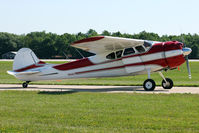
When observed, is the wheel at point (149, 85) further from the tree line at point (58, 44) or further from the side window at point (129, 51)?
the tree line at point (58, 44)

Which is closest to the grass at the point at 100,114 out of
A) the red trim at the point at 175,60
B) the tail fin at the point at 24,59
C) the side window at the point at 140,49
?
the red trim at the point at 175,60

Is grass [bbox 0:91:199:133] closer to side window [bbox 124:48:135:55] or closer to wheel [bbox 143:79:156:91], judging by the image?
wheel [bbox 143:79:156:91]

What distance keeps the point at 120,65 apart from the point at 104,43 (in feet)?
5.53

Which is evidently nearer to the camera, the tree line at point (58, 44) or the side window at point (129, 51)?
the side window at point (129, 51)

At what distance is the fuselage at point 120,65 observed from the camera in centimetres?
1735

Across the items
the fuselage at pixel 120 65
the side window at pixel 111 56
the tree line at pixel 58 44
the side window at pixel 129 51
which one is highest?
the tree line at pixel 58 44

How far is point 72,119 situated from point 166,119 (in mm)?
2536

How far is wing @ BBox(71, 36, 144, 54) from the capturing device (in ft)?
54.9

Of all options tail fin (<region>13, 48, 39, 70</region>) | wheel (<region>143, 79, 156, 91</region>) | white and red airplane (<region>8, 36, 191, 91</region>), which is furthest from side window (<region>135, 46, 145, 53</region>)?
tail fin (<region>13, 48, 39, 70</region>)

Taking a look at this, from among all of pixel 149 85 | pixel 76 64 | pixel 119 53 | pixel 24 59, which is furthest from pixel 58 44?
pixel 149 85

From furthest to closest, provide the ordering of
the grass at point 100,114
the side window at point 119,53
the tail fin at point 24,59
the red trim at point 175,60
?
the tail fin at point 24,59 → the side window at point 119,53 → the red trim at point 175,60 → the grass at point 100,114

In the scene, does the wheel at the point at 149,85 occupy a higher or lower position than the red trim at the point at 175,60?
lower

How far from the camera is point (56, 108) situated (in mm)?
11492

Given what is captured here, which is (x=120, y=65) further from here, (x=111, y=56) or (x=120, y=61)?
(x=111, y=56)
